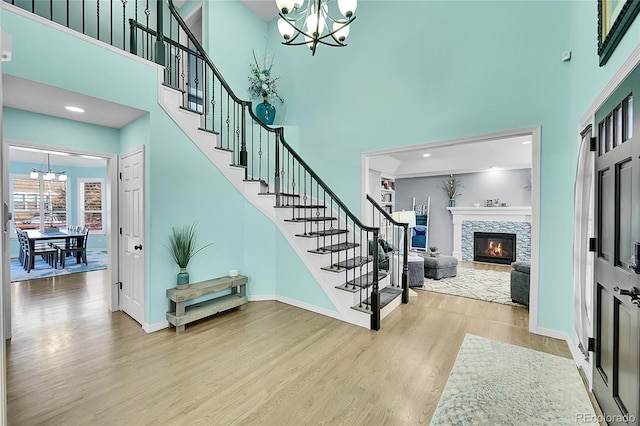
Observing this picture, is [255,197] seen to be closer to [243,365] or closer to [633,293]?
[243,365]

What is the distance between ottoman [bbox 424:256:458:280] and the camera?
17.7 feet

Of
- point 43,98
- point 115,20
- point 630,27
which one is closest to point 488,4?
point 630,27

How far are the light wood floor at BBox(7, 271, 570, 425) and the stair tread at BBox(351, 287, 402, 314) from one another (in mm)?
202

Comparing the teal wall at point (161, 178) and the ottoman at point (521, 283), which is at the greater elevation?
the teal wall at point (161, 178)

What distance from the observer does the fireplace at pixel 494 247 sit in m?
6.88

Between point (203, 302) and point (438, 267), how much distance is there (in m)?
4.09

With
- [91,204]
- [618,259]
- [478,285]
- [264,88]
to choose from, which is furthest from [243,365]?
[91,204]

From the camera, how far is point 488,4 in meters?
3.52

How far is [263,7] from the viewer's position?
17.9ft

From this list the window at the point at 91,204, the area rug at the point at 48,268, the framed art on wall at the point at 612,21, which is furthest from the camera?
the window at the point at 91,204

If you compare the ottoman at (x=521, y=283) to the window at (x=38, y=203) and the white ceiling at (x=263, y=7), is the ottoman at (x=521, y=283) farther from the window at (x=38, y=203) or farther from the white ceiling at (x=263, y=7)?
the window at (x=38, y=203)

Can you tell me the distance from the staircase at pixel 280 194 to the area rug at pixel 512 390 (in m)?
1.07

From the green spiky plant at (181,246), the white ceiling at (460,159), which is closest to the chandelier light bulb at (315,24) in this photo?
the green spiky plant at (181,246)

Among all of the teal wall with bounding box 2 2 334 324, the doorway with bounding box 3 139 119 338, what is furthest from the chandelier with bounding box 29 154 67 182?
the teal wall with bounding box 2 2 334 324
